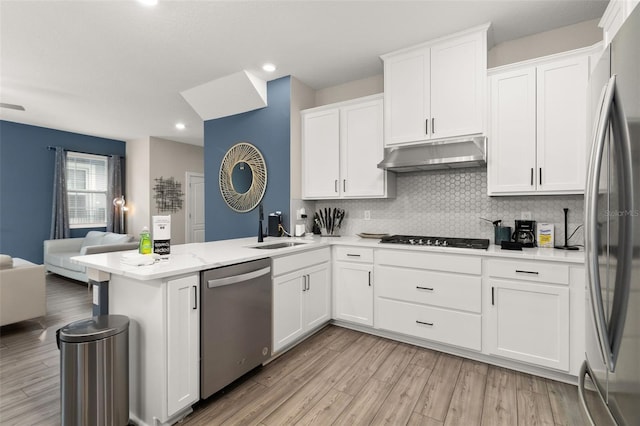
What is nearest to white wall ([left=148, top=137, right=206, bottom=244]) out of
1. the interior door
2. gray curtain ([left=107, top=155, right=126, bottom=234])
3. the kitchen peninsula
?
the interior door

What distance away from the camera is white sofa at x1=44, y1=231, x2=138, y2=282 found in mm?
4711

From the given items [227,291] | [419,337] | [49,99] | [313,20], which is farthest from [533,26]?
[49,99]

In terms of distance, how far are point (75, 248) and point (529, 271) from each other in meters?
7.02

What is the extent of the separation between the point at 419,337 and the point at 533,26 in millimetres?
2830

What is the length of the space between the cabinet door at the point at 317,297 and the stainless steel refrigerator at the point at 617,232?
199 centimetres

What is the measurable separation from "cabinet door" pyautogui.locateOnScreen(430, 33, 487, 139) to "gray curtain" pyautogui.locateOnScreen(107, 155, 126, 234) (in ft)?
21.9

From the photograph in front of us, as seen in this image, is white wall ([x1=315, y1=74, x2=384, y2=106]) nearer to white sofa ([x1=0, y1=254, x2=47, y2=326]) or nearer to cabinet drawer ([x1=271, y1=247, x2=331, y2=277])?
cabinet drawer ([x1=271, y1=247, x2=331, y2=277])

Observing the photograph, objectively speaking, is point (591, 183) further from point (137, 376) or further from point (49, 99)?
point (49, 99)

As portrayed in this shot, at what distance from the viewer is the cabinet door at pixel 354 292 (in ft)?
9.62

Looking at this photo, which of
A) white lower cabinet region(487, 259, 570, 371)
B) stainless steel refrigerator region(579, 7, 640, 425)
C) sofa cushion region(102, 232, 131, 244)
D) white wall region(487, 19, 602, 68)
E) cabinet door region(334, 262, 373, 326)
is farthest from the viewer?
sofa cushion region(102, 232, 131, 244)

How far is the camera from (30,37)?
275cm

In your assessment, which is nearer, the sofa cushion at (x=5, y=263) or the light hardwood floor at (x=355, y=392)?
the light hardwood floor at (x=355, y=392)

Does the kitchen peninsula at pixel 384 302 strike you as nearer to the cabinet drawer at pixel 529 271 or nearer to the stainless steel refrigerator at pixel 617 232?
the cabinet drawer at pixel 529 271

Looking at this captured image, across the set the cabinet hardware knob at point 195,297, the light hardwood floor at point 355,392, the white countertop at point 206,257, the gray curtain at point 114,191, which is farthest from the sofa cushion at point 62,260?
the cabinet hardware knob at point 195,297
